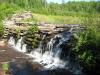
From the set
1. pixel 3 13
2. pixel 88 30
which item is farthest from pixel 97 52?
pixel 3 13

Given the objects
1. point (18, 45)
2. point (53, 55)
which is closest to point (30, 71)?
point (53, 55)

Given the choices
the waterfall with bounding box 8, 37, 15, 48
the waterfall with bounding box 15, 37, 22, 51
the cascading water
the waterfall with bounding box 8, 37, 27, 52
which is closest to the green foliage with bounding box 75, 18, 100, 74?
the cascading water

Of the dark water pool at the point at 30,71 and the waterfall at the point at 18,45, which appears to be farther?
the waterfall at the point at 18,45

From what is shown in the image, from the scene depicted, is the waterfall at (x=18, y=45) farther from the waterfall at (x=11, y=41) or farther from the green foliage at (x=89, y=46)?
the green foliage at (x=89, y=46)

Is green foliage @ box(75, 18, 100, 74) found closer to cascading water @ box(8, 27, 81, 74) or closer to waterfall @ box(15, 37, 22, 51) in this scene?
cascading water @ box(8, 27, 81, 74)

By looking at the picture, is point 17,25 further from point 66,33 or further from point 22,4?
point 22,4

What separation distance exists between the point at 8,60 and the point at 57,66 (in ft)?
15.3

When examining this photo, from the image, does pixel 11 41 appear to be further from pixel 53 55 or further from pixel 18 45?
pixel 53 55

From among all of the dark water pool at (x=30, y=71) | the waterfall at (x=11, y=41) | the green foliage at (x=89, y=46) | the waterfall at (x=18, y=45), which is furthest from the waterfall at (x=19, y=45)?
the green foliage at (x=89, y=46)

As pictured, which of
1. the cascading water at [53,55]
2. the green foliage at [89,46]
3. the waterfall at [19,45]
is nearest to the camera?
the green foliage at [89,46]

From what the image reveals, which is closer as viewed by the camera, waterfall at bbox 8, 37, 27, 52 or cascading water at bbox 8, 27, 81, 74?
cascading water at bbox 8, 27, 81, 74

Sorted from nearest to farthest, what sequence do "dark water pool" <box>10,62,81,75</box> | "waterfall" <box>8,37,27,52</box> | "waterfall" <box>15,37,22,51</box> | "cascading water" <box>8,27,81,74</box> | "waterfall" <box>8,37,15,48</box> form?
"dark water pool" <box>10,62,81,75</box>, "cascading water" <box>8,27,81,74</box>, "waterfall" <box>8,37,27,52</box>, "waterfall" <box>15,37,22,51</box>, "waterfall" <box>8,37,15,48</box>


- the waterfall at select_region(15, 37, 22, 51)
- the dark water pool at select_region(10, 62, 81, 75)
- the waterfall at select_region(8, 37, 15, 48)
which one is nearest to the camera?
the dark water pool at select_region(10, 62, 81, 75)

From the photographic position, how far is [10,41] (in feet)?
113
